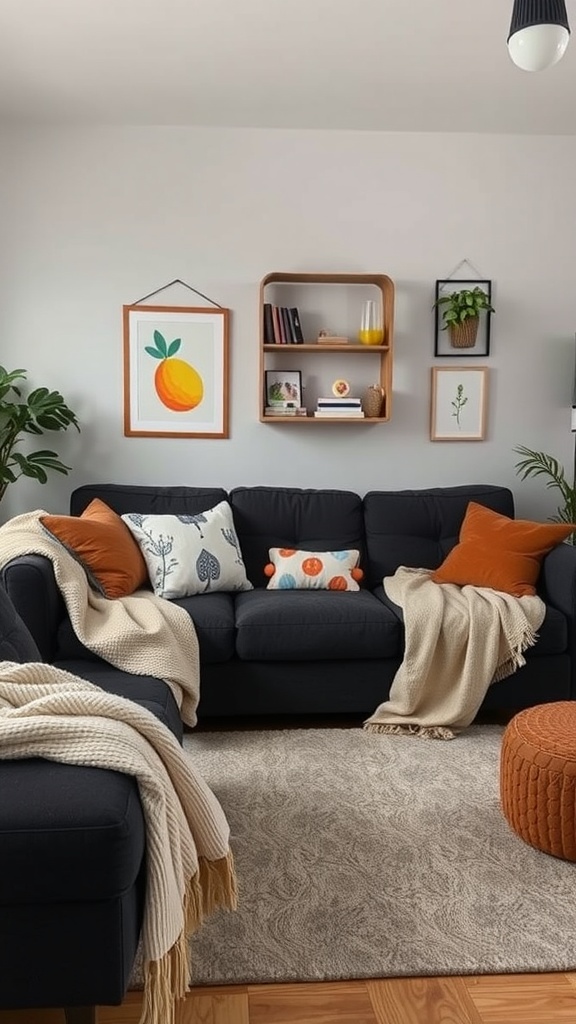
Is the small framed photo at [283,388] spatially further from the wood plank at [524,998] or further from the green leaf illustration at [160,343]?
the wood plank at [524,998]

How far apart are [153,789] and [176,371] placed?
276 cm

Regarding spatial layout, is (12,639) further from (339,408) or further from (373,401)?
(373,401)

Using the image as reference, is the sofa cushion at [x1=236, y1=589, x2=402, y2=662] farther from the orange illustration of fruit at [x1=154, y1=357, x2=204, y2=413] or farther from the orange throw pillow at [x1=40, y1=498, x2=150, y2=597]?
the orange illustration of fruit at [x1=154, y1=357, x2=204, y2=413]

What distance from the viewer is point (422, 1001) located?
5.53 feet

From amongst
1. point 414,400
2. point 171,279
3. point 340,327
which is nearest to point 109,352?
point 171,279

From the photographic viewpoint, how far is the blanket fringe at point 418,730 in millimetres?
3056

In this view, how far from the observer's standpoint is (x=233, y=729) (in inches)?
126

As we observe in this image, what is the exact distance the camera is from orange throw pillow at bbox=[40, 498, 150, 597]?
312 centimetres

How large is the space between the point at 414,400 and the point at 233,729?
1.86m

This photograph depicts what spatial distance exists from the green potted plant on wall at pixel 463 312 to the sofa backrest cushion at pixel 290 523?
97 cm

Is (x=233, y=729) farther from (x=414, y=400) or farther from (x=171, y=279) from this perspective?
(x=171, y=279)

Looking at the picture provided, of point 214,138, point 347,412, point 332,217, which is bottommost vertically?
point 347,412

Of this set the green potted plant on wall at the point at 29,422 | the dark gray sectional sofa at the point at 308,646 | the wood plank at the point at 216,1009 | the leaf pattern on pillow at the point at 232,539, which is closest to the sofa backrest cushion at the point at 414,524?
the dark gray sectional sofa at the point at 308,646

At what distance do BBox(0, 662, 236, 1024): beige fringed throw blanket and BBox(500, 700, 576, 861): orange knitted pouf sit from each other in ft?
2.71
